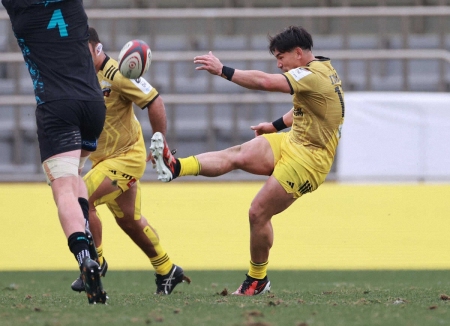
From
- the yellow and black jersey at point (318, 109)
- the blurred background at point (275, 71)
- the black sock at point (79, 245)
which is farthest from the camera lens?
the blurred background at point (275, 71)

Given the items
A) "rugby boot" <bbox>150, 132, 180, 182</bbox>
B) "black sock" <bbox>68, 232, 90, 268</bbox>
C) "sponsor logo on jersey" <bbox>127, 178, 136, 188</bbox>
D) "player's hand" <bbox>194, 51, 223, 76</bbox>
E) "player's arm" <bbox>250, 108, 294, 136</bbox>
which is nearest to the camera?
"black sock" <bbox>68, 232, 90, 268</bbox>

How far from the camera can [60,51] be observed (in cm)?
514

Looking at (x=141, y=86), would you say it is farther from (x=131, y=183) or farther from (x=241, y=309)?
(x=241, y=309)

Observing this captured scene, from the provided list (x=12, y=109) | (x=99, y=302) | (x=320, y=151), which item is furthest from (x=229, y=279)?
(x=12, y=109)

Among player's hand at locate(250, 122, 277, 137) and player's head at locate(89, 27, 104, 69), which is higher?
player's head at locate(89, 27, 104, 69)

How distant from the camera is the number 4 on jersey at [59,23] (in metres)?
5.12

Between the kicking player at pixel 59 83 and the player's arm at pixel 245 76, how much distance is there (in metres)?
0.96

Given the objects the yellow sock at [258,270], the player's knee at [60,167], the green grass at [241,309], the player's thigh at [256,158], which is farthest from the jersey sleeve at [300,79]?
the player's knee at [60,167]

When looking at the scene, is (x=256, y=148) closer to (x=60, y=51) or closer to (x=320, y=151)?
(x=320, y=151)

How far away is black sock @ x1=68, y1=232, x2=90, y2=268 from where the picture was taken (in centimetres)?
481

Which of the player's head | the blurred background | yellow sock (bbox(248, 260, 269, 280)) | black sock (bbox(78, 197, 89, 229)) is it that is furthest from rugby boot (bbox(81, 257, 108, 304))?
the blurred background

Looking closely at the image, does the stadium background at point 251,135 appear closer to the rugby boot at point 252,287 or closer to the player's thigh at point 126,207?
the player's thigh at point 126,207

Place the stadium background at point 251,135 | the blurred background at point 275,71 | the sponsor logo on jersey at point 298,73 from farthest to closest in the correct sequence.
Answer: the blurred background at point 275,71 → the stadium background at point 251,135 → the sponsor logo on jersey at point 298,73

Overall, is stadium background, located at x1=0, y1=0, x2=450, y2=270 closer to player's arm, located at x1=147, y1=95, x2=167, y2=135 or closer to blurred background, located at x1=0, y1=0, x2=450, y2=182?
blurred background, located at x1=0, y1=0, x2=450, y2=182
